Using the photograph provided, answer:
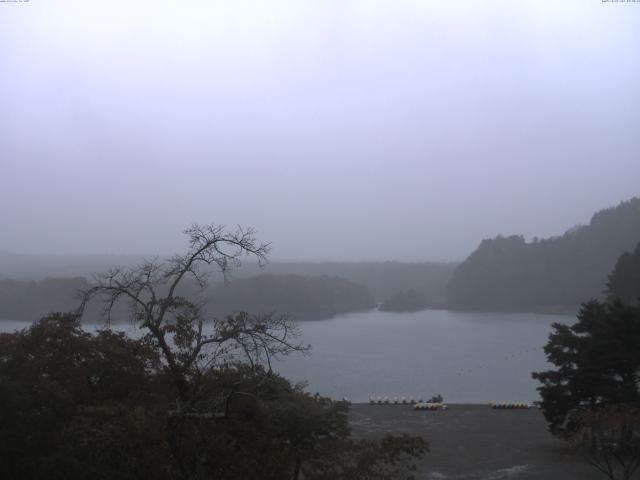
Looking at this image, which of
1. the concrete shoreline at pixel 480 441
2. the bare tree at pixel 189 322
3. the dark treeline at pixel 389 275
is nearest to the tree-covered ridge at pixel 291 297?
the dark treeline at pixel 389 275

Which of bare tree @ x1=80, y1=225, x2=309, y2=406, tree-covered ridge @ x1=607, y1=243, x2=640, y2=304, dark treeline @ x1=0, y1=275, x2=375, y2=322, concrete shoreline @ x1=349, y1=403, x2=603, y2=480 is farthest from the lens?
dark treeline @ x1=0, y1=275, x2=375, y2=322

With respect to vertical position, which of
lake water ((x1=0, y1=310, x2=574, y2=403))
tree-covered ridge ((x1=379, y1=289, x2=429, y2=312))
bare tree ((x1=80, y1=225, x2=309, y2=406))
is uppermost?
bare tree ((x1=80, y1=225, x2=309, y2=406))

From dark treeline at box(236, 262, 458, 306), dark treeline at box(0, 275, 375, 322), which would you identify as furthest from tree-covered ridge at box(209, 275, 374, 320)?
dark treeline at box(236, 262, 458, 306)

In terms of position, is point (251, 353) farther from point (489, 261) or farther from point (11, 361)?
point (489, 261)

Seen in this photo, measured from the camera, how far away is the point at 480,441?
1344 cm

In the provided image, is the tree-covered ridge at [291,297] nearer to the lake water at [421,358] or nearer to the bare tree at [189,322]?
the lake water at [421,358]

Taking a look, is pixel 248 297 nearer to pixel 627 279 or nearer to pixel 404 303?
pixel 627 279

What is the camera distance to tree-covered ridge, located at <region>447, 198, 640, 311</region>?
62.3 m

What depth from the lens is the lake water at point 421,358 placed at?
24219mm

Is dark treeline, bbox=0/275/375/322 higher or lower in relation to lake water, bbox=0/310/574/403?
higher

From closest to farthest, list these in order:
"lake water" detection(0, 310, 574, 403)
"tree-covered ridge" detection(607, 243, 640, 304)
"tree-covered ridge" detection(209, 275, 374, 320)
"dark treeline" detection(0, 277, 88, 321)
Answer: "lake water" detection(0, 310, 574, 403) < "tree-covered ridge" detection(607, 243, 640, 304) < "dark treeline" detection(0, 277, 88, 321) < "tree-covered ridge" detection(209, 275, 374, 320)

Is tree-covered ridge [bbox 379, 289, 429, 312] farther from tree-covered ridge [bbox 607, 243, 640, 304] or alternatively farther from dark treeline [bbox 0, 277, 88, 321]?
dark treeline [bbox 0, 277, 88, 321]

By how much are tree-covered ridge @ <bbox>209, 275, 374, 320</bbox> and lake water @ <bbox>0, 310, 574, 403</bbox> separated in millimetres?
1835

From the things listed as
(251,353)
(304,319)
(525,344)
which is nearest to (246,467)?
(251,353)
